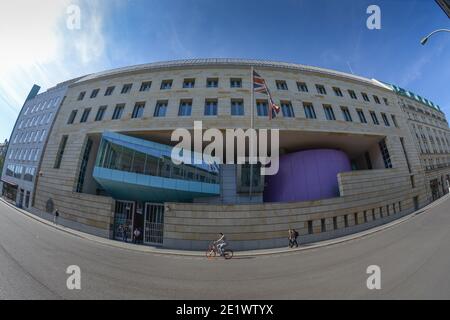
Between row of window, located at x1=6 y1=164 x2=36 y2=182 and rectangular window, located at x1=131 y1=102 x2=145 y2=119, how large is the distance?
57.2 feet

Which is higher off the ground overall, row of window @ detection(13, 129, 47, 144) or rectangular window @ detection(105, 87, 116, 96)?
rectangular window @ detection(105, 87, 116, 96)

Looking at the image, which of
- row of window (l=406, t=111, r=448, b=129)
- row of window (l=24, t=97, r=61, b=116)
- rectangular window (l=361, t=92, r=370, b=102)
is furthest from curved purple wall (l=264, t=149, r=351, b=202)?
row of window (l=24, t=97, r=61, b=116)

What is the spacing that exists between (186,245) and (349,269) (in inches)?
438

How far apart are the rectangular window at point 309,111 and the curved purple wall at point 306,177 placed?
4.52 m

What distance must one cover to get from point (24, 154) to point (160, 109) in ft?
88.1

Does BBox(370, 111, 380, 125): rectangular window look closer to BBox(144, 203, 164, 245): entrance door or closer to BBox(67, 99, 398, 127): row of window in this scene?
BBox(67, 99, 398, 127): row of window

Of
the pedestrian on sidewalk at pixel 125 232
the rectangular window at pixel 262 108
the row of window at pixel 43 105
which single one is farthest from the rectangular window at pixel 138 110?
the row of window at pixel 43 105

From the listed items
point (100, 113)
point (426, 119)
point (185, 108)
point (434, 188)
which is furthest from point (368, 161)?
point (100, 113)

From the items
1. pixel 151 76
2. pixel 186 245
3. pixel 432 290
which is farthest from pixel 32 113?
pixel 432 290

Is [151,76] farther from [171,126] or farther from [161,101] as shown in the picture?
[171,126]

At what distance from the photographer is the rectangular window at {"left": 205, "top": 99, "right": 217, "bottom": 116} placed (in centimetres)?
2052

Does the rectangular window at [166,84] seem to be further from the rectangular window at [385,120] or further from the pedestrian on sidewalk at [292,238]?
the rectangular window at [385,120]

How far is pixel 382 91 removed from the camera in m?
29.0

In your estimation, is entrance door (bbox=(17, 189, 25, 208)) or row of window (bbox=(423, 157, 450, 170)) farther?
row of window (bbox=(423, 157, 450, 170))
